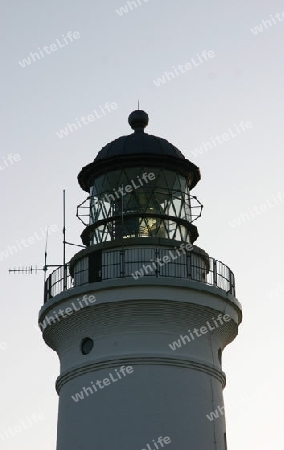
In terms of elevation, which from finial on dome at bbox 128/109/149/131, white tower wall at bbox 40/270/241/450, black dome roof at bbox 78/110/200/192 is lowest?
white tower wall at bbox 40/270/241/450

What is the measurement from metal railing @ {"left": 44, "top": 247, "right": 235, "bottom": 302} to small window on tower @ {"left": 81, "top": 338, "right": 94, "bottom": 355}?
1047 mm

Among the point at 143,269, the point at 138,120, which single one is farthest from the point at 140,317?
the point at 138,120

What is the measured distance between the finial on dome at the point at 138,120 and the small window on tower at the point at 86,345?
185 inches

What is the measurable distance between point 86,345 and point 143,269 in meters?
1.72

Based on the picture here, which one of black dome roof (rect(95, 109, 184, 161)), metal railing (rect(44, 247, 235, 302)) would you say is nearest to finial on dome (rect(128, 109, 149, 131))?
black dome roof (rect(95, 109, 184, 161))

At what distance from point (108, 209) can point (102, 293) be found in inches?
79.8

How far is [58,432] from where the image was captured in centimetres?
1584

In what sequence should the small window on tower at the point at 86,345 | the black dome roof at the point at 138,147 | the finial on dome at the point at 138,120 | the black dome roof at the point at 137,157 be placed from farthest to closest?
the finial on dome at the point at 138,120 < the black dome roof at the point at 138,147 < the black dome roof at the point at 137,157 < the small window on tower at the point at 86,345

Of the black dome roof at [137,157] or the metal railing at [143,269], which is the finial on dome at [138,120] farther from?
the metal railing at [143,269]

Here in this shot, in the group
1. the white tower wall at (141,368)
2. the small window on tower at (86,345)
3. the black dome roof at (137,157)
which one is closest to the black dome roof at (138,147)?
the black dome roof at (137,157)

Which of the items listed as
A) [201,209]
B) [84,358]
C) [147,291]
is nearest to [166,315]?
[147,291]

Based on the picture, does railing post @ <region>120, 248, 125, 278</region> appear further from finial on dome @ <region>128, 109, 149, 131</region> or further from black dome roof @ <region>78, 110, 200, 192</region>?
finial on dome @ <region>128, 109, 149, 131</region>

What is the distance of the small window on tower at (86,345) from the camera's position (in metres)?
15.6

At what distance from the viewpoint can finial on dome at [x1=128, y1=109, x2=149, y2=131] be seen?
17906 mm
